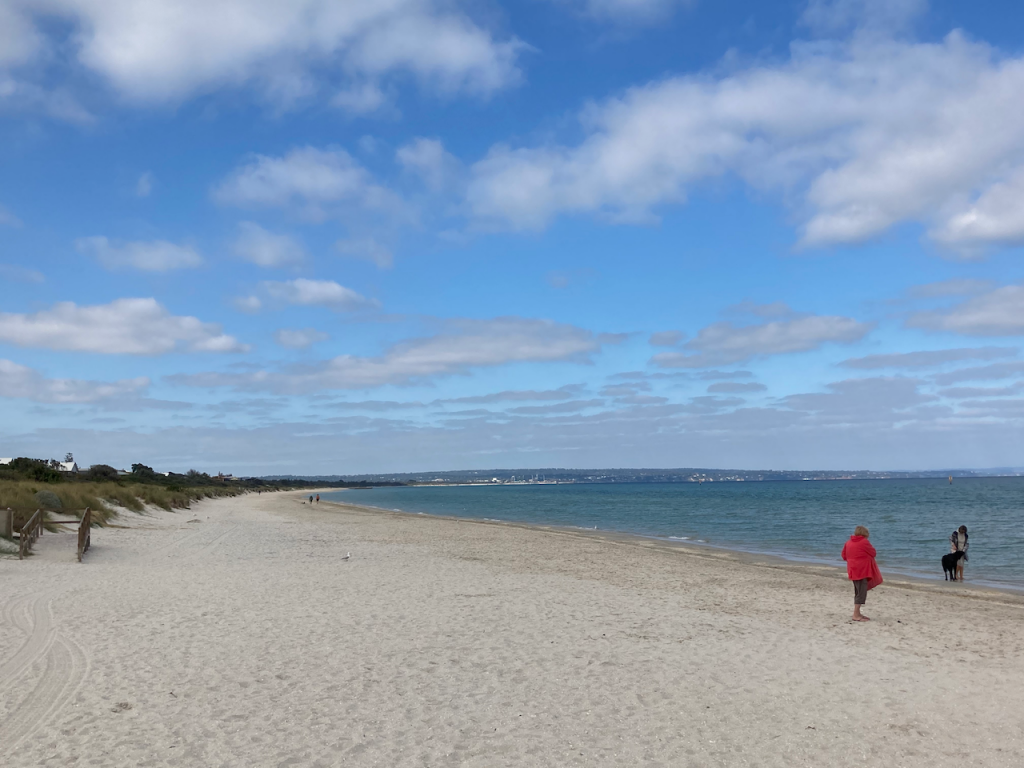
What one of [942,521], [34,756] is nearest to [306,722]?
[34,756]

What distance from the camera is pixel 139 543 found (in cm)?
2255

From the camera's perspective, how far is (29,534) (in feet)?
57.7

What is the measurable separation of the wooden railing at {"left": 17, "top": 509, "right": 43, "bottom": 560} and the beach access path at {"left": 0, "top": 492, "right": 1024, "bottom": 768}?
1.15m

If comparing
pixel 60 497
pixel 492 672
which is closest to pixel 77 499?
pixel 60 497

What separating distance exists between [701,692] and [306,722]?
3911 mm

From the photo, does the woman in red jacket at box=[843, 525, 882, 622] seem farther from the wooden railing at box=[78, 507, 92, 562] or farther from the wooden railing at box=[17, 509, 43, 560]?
the wooden railing at box=[17, 509, 43, 560]

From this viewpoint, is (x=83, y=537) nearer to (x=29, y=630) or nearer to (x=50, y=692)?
(x=29, y=630)

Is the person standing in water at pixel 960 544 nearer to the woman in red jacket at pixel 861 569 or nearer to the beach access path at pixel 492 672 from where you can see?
the beach access path at pixel 492 672

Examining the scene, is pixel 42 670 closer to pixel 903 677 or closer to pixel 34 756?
pixel 34 756

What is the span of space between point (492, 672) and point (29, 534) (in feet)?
48.2

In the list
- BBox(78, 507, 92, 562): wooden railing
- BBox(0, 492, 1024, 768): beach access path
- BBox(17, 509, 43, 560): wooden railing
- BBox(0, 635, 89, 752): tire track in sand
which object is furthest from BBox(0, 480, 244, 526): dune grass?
BBox(0, 635, 89, 752): tire track in sand

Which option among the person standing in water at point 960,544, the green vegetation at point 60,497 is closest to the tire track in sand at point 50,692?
the green vegetation at point 60,497

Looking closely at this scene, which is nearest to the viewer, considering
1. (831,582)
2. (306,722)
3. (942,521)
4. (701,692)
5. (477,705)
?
(306,722)

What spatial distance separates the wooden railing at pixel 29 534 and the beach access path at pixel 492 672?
115cm
